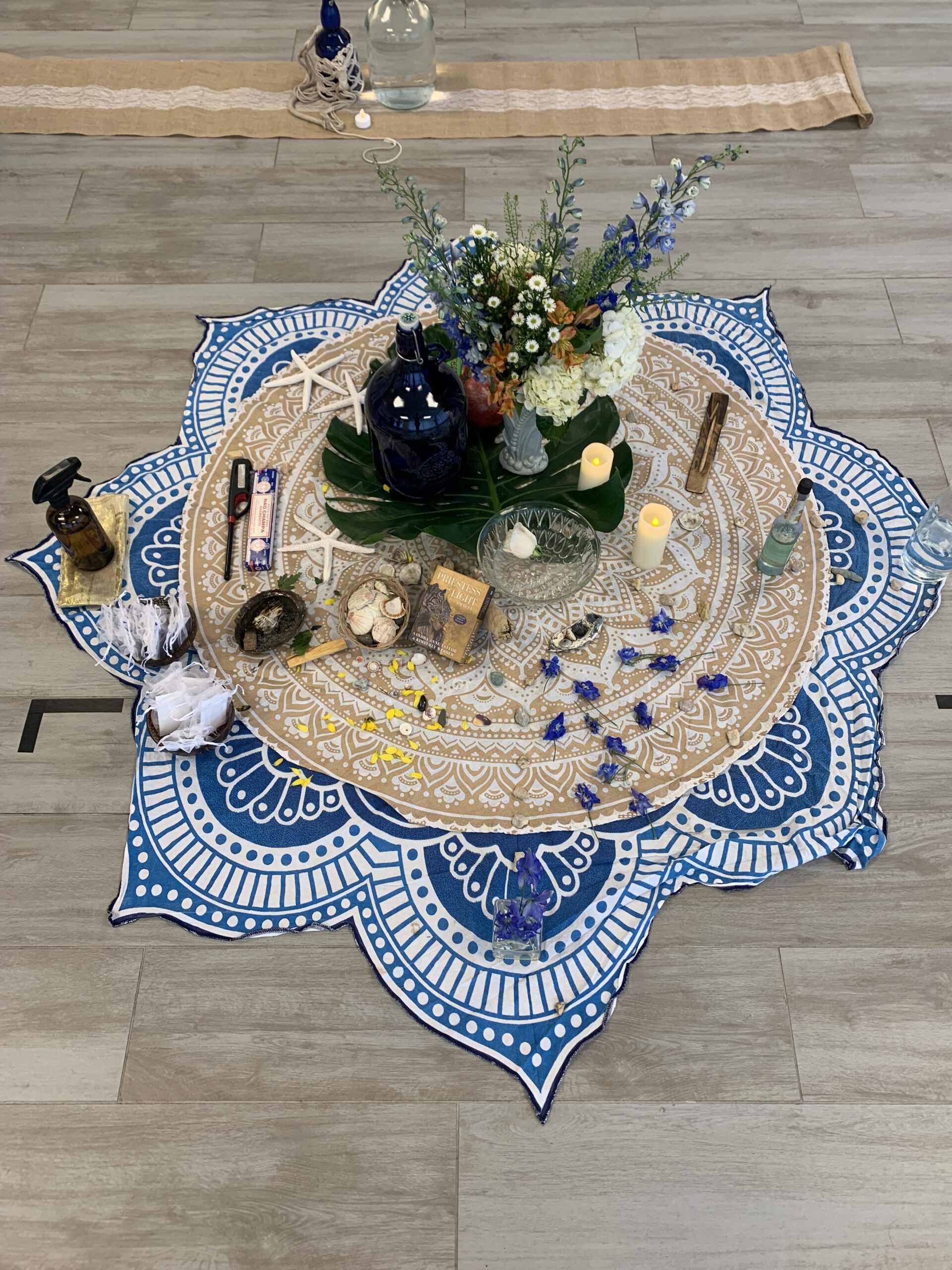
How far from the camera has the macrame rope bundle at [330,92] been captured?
300 cm

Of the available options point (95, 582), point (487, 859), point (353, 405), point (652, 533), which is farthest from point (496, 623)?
point (95, 582)

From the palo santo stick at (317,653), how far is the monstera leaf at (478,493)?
0.74ft

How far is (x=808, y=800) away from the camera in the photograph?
1.73 m

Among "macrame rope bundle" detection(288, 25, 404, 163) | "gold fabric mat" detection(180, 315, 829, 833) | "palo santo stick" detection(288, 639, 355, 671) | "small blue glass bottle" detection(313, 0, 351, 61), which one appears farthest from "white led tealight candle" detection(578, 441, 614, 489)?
"small blue glass bottle" detection(313, 0, 351, 61)

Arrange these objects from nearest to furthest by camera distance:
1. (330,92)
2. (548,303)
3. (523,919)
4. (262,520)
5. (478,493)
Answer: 1. (548,303)
2. (523,919)
3. (478,493)
4. (262,520)
5. (330,92)

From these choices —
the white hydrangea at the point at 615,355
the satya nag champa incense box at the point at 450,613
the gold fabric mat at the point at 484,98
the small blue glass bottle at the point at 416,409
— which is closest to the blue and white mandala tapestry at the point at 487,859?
the white hydrangea at the point at 615,355

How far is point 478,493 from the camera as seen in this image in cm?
179

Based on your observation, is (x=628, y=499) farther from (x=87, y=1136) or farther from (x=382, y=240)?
(x=87, y=1136)

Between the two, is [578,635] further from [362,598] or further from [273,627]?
[273,627]

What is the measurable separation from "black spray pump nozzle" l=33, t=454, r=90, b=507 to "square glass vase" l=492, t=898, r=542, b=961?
118 cm

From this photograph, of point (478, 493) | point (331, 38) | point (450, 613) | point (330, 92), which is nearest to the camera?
point (450, 613)

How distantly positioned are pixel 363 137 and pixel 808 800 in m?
2.71

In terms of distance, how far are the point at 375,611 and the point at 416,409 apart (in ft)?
1.30

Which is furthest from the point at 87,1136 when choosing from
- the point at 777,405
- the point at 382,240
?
the point at 382,240
